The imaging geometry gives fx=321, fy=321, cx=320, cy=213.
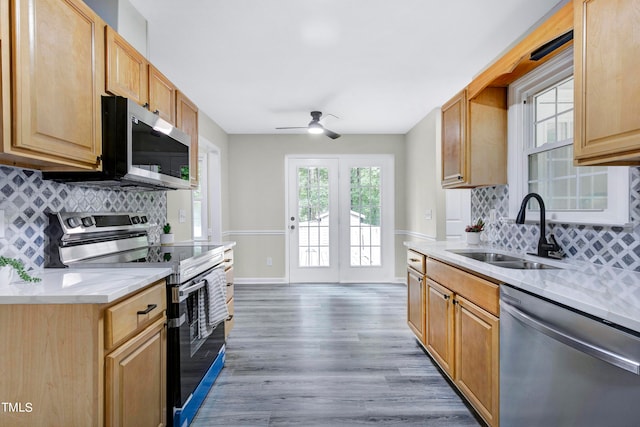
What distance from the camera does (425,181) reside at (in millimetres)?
4273

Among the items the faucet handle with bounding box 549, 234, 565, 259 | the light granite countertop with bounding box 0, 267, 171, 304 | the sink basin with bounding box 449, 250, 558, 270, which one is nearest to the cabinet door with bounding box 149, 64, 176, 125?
the light granite countertop with bounding box 0, 267, 171, 304

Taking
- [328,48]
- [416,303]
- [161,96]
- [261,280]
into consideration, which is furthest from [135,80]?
[261,280]

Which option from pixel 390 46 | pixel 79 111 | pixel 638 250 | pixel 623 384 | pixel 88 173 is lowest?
pixel 623 384

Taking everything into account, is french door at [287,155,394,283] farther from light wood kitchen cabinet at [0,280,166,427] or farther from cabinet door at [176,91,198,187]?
light wood kitchen cabinet at [0,280,166,427]

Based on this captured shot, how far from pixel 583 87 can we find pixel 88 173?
2.28m

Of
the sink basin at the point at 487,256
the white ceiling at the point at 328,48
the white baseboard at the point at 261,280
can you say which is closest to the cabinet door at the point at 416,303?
the sink basin at the point at 487,256

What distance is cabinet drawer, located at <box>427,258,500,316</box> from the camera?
1.55 m

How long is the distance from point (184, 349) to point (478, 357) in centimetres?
154

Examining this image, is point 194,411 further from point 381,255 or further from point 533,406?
point 381,255

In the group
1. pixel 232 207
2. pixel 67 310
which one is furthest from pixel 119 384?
pixel 232 207

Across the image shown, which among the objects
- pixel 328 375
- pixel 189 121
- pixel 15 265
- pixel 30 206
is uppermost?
pixel 189 121

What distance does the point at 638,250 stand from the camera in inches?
57.8

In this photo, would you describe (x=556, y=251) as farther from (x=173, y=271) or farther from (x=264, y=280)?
(x=264, y=280)

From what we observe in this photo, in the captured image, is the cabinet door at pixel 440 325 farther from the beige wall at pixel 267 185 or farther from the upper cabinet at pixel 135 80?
the beige wall at pixel 267 185
